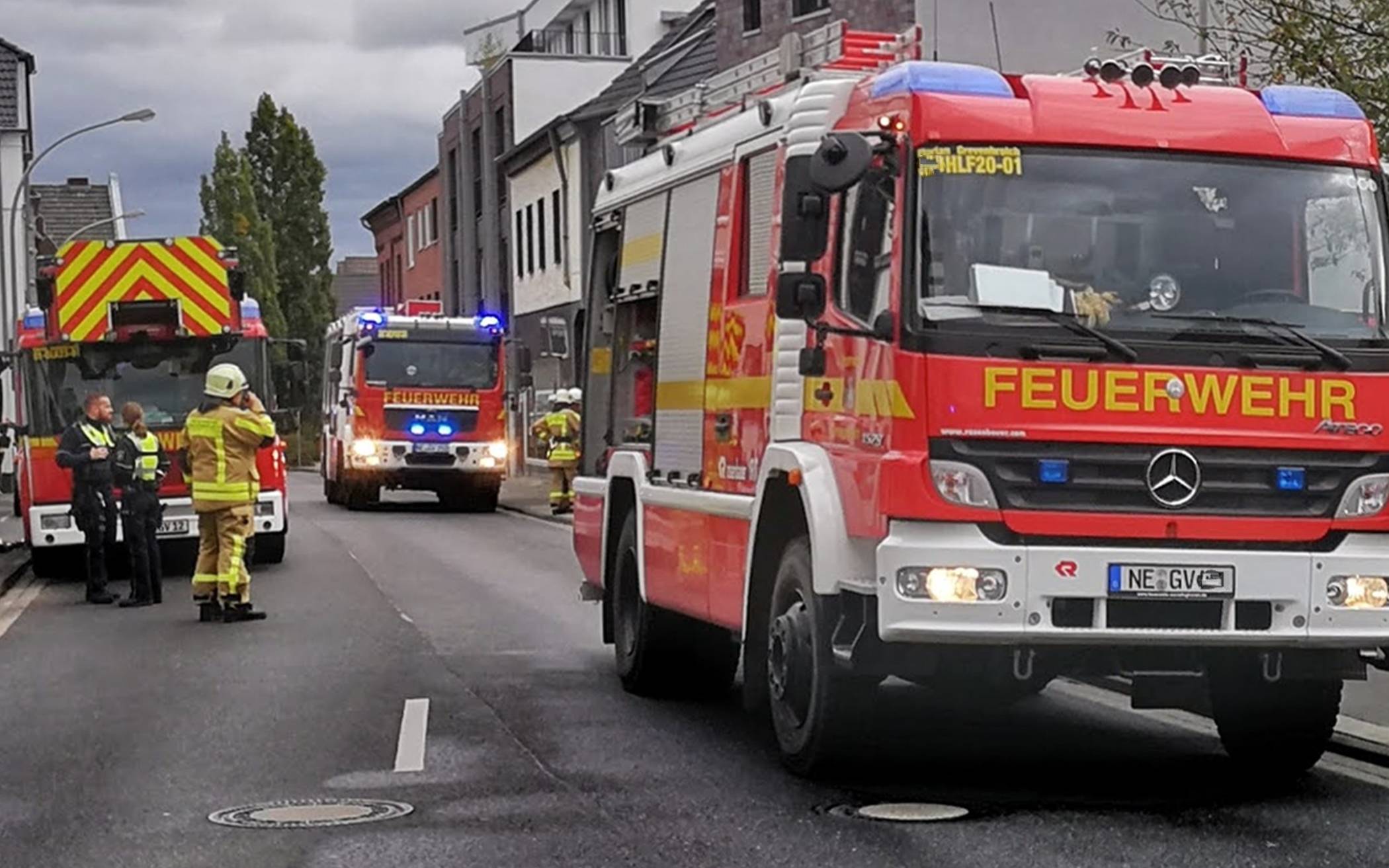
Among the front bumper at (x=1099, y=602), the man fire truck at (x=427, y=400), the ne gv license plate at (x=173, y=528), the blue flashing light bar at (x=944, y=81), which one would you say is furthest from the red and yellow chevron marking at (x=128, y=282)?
the front bumper at (x=1099, y=602)

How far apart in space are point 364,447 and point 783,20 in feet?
29.5

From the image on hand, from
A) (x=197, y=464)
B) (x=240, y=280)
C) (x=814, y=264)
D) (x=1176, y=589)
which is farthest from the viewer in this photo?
(x=240, y=280)

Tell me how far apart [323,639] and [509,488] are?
29.3 metres

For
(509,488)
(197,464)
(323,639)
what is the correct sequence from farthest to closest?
(509,488) < (197,464) < (323,639)

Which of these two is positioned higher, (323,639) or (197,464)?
(197,464)

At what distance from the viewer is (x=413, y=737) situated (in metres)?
10.5

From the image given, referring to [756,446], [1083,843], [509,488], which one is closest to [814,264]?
[756,446]

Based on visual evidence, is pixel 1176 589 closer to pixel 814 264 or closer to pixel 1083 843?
pixel 1083 843

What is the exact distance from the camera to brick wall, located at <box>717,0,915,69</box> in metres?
31.2

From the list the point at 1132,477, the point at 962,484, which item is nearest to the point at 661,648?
the point at 962,484

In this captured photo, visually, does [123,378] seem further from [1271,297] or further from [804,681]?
[1271,297]

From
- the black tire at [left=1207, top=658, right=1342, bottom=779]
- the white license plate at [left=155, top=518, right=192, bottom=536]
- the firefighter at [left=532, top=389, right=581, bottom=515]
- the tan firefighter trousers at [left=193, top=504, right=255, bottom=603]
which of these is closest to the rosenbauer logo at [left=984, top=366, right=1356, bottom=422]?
the black tire at [left=1207, top=658, right=1342, bottom=779]

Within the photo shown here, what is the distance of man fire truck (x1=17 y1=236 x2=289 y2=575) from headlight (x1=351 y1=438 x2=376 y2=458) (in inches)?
506

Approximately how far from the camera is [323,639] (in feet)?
50.0
